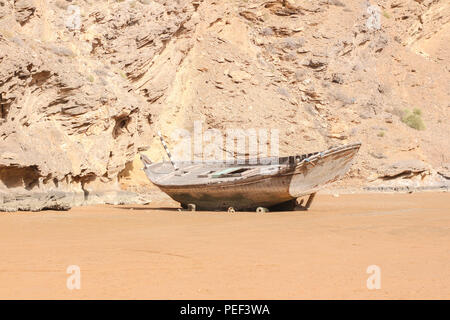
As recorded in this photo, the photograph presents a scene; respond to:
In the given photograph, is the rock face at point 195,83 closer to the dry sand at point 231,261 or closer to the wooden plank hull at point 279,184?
the wooden plank hull at point 279,184

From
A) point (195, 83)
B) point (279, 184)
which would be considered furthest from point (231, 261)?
point (195, 83)

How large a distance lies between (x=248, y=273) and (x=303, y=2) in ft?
106

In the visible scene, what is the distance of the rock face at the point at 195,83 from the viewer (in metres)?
16.4

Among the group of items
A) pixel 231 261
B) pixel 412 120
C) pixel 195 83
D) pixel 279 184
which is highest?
pixel 195 83

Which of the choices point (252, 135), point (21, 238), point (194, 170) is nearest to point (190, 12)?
point (252, 135)

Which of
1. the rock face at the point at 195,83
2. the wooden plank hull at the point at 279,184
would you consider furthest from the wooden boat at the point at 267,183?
the rock face at the point at 195,83

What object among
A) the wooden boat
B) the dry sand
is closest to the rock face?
the wooden boat

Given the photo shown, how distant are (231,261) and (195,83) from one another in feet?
80.0

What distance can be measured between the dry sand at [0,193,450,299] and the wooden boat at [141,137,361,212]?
18.4ft

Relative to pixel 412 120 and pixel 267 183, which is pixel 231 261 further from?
pixel 412 120

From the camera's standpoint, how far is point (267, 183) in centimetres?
1453

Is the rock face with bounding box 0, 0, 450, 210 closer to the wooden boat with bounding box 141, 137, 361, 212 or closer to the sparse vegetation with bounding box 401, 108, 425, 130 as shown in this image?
the sparse vegetation with bounding box 401, 108, 425, 130

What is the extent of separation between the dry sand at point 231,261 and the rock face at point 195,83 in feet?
25.4

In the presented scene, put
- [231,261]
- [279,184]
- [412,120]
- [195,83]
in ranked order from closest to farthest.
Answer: [231,261] < [279,184] < [195,83] < [412,120]
